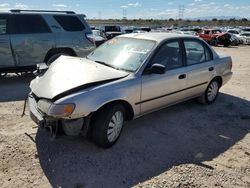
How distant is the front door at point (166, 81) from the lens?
15.4ft

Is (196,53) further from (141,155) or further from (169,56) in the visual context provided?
(141,155)

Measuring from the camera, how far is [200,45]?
611cm

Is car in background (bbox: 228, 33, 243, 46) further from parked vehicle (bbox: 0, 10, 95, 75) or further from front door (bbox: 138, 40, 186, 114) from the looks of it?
front door (bbox: 138, 40, 186, 114)

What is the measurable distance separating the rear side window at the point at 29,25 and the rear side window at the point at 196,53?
13.7ft

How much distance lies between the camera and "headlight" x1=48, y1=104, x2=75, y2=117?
12.0 feet

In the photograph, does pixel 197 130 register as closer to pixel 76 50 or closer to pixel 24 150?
pixel 24 150

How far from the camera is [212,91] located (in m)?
6.52

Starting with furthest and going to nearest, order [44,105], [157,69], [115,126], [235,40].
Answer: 1. [235,40]
2. [157,69]
3. [115,126]
4. [44,105]

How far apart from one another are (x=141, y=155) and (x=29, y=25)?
543cm

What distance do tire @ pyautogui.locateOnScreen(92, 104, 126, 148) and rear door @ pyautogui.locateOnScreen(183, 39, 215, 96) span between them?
1952 mm

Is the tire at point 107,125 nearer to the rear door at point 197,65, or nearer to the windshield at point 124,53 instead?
the windshield at point 124,53

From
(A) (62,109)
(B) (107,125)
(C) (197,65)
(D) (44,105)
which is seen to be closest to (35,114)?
(D) (44,105)

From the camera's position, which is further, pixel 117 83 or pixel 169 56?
pixel 169 56

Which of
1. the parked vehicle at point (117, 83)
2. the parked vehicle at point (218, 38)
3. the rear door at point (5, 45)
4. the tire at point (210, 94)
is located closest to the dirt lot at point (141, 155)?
the parked vehicle at point (117, 83)
